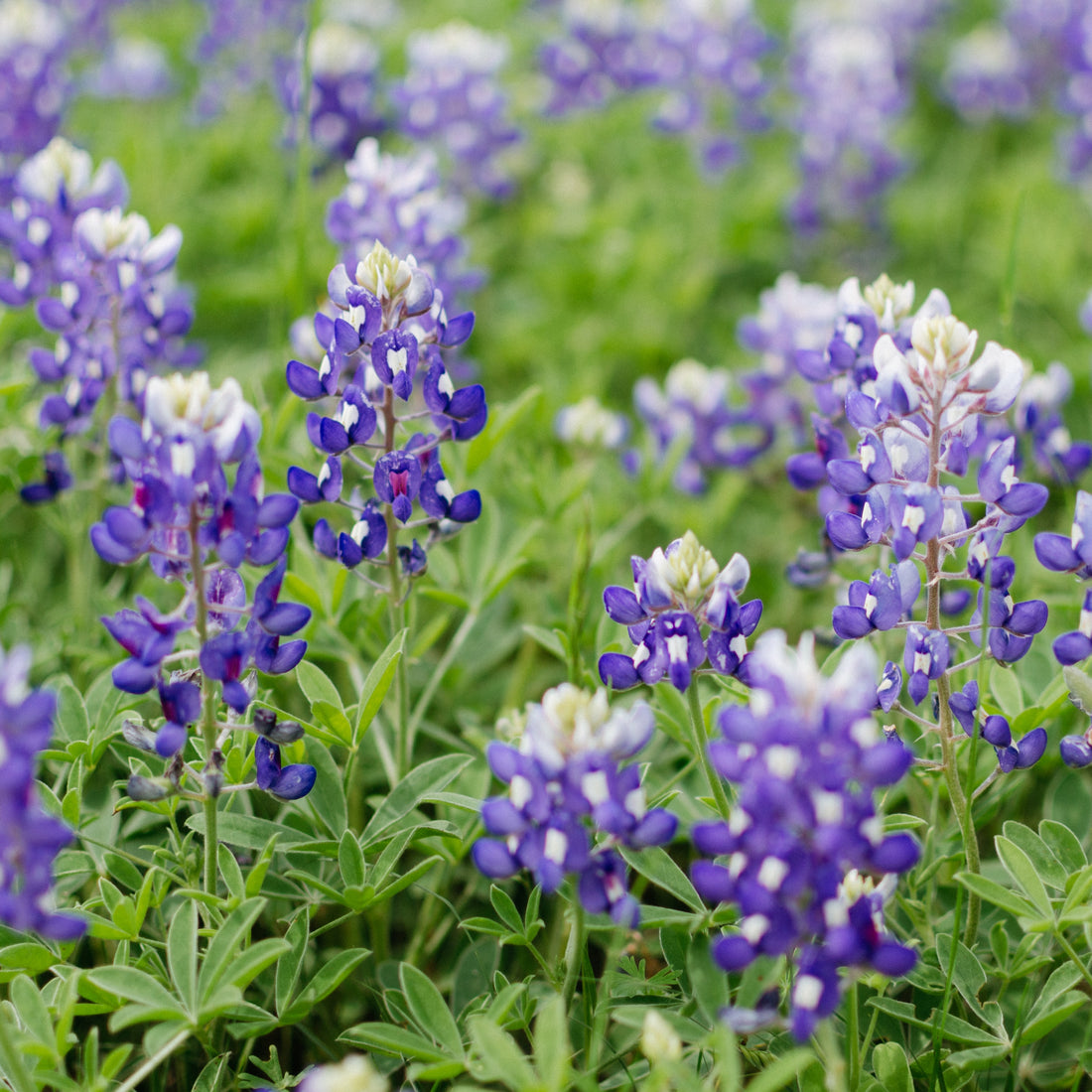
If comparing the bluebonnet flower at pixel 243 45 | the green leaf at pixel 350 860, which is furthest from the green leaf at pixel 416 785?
the bluebonnet flower at pixel 243 45

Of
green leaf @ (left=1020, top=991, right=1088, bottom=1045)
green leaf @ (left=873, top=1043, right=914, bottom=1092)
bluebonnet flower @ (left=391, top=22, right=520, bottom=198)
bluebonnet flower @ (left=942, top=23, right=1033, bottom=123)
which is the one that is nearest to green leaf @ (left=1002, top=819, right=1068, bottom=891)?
green leaf @ (left=1020, top=991, right=1088, bottom=1045)

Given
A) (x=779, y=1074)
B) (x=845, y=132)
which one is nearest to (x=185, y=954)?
(x=779, y=1074)

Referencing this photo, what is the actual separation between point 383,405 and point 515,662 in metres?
1.41

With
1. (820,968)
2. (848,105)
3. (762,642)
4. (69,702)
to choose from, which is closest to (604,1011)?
(820,968)

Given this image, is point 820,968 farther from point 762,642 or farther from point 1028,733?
point 1028,733

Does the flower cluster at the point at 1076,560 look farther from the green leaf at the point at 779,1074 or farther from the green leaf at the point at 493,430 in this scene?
the green leaf at the point at 493,430

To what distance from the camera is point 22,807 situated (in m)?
1.64

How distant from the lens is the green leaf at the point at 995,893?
199 centimetres

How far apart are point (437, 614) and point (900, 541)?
5.95 feet

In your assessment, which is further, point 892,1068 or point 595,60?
point 595,60

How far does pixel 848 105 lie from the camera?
19.4 feet

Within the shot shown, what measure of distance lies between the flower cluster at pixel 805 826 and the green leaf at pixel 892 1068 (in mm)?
437

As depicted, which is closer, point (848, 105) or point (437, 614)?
→ point (437, 614)

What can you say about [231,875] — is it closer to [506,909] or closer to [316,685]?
[316,685]
